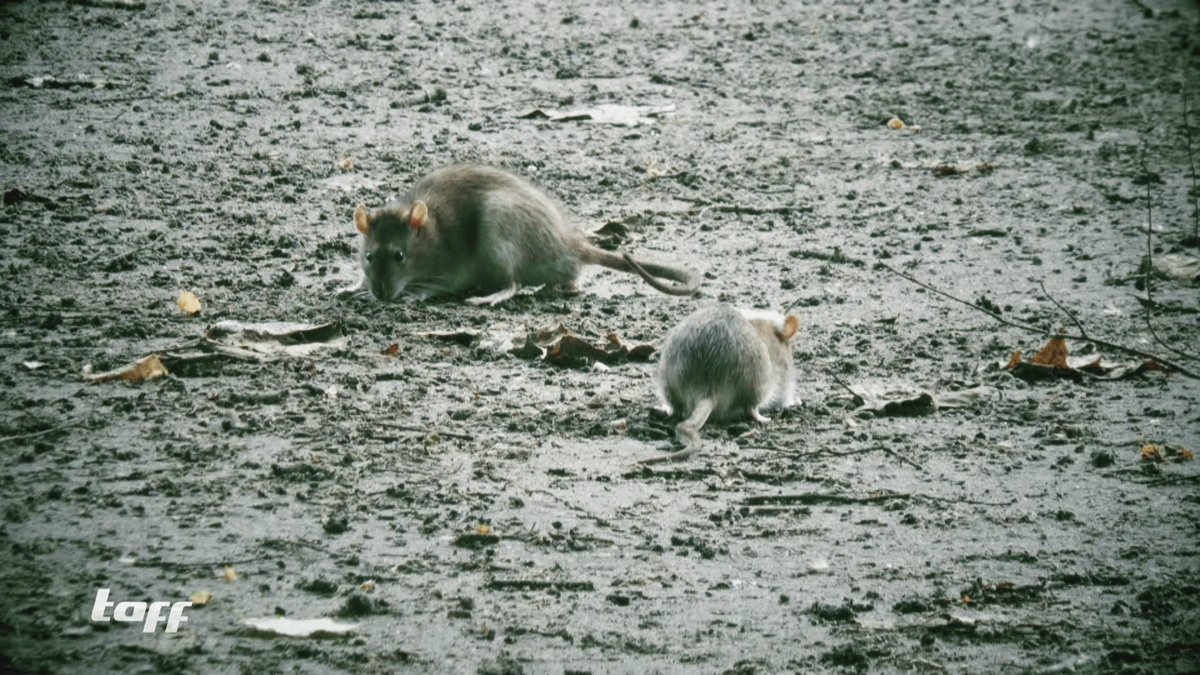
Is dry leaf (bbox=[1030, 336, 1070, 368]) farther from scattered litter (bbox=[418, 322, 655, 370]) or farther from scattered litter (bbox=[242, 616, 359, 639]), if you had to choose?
scattered litter (bbox=[242, 616, 359, 639])

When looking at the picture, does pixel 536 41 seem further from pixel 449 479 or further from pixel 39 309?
pixel 449 479

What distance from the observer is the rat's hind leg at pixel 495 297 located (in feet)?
23.5

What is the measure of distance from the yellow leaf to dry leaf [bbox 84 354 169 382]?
2.78ft

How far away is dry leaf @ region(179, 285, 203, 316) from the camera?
252 inches

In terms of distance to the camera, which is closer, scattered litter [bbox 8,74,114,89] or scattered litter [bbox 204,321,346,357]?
scattered litter [bbox 204,321,346,357]

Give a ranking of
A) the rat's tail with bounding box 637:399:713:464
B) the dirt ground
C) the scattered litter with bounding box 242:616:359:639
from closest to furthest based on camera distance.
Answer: the scattered litter with bounding box 242:616:359:639
the dirt ground
the rat's tail with bounding box 637:399:713:464

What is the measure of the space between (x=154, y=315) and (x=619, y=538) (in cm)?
293

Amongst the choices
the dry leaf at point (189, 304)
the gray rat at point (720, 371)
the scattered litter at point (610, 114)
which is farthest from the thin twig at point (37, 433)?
the scattered litter at point (610, 114)

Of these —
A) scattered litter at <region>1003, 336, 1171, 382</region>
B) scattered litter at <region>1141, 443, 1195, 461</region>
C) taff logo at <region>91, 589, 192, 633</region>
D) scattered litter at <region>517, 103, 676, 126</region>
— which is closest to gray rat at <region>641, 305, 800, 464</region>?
scattered litter at <region>1003, 336, 1171, 382</region>

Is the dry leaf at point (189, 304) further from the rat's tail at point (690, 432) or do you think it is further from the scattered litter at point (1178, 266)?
the scattered litter at point (1178, 266)

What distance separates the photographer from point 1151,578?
4.29 metres

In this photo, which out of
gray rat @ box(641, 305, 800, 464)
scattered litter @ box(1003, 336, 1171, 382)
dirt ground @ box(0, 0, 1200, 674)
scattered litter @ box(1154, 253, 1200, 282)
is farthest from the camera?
scattered litter @ box(1154, 253, 1200, 282)

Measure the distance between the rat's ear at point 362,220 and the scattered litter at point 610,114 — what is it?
3.14 m

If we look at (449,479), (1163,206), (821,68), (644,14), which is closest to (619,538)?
(449,479)
